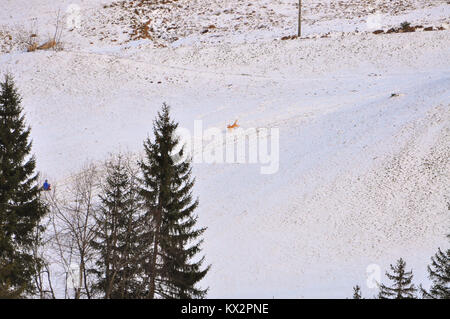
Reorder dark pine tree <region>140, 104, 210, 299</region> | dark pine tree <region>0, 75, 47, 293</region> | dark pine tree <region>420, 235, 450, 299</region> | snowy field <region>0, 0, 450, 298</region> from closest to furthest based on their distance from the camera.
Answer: dark pine tree <region>420, 235, 450, 299</region> < dark pine tree <region>0, 75, 47, 293</region> < dark pine tree <region>140, 104, 210, 299</region> < snowy field <region>0, 0, 450, 298</region>

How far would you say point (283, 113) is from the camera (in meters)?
39.0

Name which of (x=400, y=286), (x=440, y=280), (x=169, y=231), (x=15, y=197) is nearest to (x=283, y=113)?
(x=400, y=286)

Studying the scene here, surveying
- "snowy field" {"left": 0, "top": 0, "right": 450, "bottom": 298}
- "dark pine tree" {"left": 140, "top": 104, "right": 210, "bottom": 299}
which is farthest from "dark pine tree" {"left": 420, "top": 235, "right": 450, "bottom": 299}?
"dark pine tree" {"left": 140, "top": 104, "right": 210, "bottom": 299}

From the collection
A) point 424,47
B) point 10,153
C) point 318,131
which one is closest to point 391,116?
point 318,131

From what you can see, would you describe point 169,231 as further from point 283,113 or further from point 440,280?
point 283,113

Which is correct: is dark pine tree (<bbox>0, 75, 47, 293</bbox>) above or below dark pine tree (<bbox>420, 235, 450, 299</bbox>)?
above

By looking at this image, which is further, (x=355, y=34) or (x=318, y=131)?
(x=355, y=34)

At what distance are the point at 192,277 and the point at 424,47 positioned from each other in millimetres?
42302

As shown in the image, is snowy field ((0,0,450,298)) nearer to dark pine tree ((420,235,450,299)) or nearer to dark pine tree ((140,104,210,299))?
dark pine tree ((420,235,450,299))

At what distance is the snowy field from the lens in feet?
81.8
